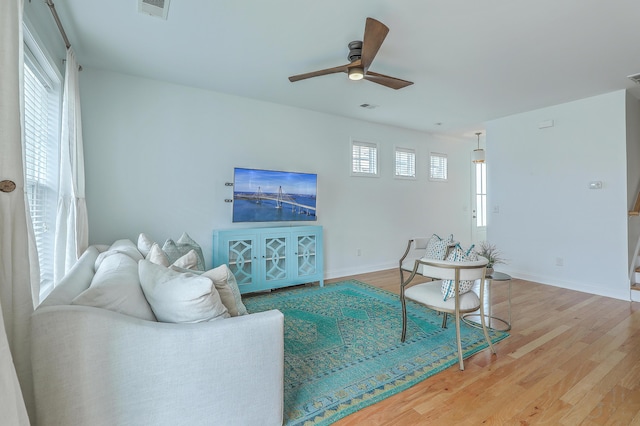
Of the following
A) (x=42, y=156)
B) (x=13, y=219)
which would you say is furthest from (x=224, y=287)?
(x=42, y=156)

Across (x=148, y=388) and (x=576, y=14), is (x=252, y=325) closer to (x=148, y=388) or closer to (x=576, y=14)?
(x=148, y=388)

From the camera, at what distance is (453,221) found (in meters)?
6.50

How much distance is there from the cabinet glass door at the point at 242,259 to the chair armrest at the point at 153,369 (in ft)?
7.62

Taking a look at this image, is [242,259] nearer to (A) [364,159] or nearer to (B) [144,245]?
(B) [144,245]

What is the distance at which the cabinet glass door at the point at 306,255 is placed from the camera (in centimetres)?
415

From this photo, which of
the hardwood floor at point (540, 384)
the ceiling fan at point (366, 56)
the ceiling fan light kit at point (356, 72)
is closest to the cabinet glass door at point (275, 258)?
the ceiling fan at point (366, 56)

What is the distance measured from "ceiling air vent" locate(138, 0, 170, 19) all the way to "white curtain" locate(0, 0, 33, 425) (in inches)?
49.9

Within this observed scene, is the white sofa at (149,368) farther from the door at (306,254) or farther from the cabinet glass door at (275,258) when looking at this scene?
the door at (306,254)

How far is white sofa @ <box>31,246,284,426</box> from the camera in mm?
1077

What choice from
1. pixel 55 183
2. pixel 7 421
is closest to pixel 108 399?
pixel 7 421

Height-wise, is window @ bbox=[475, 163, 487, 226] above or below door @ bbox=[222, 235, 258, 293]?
above

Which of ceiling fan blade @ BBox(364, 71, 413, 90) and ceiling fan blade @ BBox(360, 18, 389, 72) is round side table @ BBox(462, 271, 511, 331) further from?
ceiling fan blade @ BBox(360, 18, 389, 72)

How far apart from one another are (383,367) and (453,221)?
16.7 feet

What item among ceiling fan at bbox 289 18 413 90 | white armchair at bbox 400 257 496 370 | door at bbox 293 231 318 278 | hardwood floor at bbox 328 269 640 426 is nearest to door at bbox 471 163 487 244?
hardwood floor at bbox 328 269 640 426
